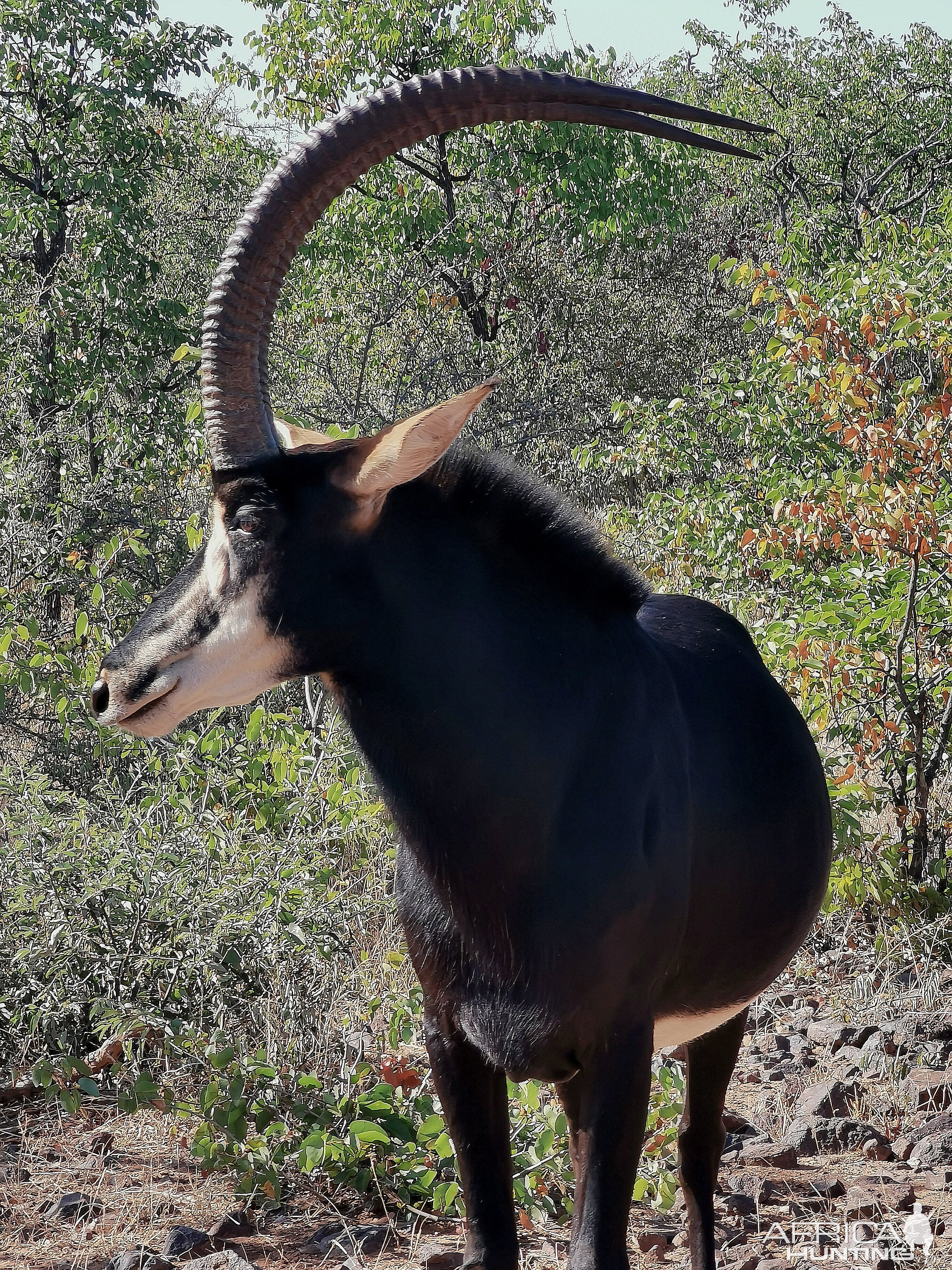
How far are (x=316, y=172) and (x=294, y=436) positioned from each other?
0.68 meters

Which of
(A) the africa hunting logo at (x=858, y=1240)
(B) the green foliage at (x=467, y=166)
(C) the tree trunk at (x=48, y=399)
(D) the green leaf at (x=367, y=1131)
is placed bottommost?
(A) the africa hunting logo at (x=858, y=1240)

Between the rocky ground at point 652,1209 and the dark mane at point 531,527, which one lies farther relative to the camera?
the rocky ground at point 652,1209

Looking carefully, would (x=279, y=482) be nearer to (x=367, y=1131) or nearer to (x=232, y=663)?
(x=232, y=663)

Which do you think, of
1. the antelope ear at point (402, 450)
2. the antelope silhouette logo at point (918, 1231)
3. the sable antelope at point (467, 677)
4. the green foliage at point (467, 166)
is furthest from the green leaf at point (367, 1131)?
the green foliage at point (467, 166)

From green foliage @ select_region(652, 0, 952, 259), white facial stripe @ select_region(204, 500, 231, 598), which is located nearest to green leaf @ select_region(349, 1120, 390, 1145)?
white facial stripe @ select_region(204, 500, 231, 598)

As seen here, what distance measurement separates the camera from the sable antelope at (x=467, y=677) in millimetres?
2188

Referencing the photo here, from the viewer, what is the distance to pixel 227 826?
15.1 ft

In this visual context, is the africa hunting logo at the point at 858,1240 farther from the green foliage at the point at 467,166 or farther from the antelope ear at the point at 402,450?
the green foliage at the point at 467,166

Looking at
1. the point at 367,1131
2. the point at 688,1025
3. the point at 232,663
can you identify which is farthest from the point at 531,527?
the point at 367,1131

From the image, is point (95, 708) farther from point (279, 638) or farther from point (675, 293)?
point (675, 293)

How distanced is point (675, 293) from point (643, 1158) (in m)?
11.8

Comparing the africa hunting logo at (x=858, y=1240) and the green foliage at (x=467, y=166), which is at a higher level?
the green foliage at (x=467, y=166)

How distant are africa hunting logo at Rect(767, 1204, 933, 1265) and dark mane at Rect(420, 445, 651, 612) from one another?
1.87m

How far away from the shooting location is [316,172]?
7.35 feet
